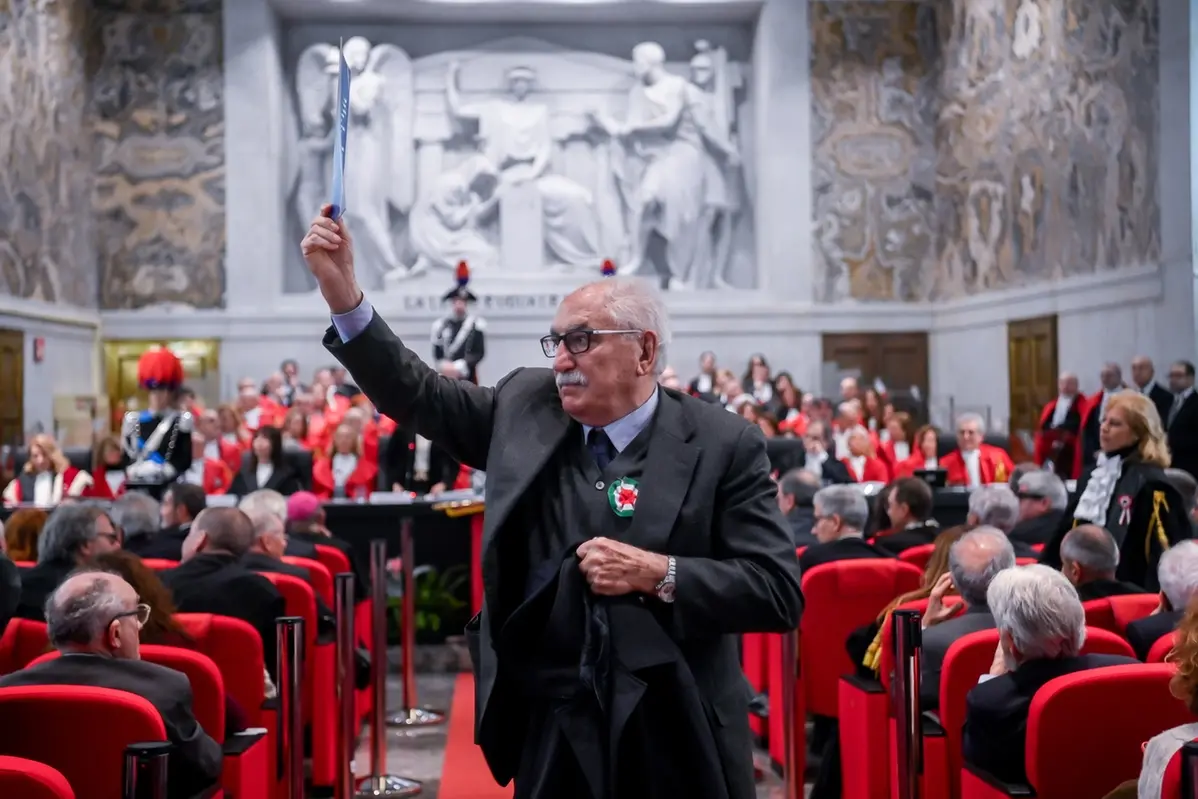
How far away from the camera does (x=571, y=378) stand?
241 centimetres

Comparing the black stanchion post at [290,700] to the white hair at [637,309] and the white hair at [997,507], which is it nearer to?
the white hair at [637,309]

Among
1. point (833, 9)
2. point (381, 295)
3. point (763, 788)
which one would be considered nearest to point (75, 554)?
point (763, 788)

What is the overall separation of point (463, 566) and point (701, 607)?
24.0 feet

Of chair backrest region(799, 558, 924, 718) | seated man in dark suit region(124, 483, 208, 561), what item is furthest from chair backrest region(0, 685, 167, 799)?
seated man in dark suit region(124, 483, 208, 561)

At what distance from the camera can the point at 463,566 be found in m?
9.45

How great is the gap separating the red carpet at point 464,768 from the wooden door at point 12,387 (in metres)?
10.8

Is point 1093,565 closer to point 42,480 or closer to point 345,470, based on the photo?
point 345,470

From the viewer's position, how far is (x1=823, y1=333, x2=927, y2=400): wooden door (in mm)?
20875

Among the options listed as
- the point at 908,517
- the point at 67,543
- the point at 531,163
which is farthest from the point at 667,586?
the point at 531,163

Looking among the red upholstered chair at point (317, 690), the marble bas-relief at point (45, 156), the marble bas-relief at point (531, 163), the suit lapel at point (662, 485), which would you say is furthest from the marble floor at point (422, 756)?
the marble bas-relief at point (531, 163)

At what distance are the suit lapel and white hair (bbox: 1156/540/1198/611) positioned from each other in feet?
7.56

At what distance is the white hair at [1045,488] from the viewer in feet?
22.6

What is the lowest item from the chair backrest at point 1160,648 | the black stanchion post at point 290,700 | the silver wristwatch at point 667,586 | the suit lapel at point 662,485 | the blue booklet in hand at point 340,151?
the black stanchion post at point 290,700

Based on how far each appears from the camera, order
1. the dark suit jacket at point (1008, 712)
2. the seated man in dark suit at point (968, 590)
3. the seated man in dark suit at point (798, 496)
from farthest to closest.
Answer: the seated man in dark suit at point (798, 496) → the seated man in dark suit at point (968, 590) → the dark suit jacket at point (1008, 712)
